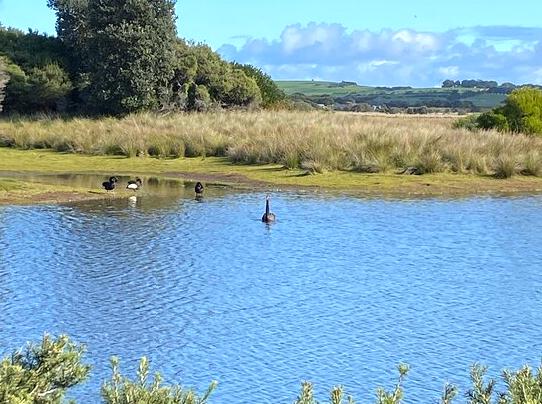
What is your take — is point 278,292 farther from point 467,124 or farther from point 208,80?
point 208,80

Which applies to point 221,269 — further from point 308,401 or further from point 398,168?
point 398,168

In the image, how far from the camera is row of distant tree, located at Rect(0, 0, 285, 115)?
45.7 m

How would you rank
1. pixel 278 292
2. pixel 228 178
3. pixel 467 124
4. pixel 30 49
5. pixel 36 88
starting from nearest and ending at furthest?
1. pixel 278 292
2. pixel 228 178
3. pixel 467 124
4. pixel 36 88
5. pixel 30 49

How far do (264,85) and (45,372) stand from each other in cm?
5308

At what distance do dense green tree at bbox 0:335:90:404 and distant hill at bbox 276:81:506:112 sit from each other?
83.6 meters

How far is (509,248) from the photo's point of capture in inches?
802

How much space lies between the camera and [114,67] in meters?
46.0

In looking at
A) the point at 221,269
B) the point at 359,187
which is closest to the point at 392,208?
the point at 359,187

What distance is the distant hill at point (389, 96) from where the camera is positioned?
107 meters

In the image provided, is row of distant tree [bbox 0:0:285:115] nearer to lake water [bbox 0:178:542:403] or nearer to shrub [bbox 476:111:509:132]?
shrub [bbox 476:111:509:132]

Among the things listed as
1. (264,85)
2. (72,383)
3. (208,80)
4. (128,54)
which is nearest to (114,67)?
(128,54)

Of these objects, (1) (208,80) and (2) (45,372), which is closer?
(2) (45,372)

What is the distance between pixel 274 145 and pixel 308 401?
1137 inches

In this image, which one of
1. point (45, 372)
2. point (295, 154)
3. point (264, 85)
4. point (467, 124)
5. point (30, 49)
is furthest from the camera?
point (264, 85)
